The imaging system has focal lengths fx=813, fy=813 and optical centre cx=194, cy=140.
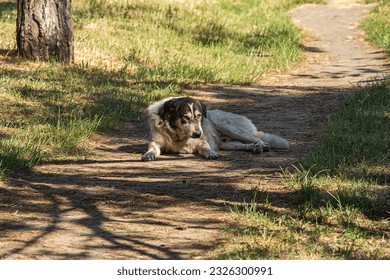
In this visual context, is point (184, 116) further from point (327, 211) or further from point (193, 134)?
point (327, 211)

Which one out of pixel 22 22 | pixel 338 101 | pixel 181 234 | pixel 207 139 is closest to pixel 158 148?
pixel 207 139

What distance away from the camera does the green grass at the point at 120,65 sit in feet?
31.7

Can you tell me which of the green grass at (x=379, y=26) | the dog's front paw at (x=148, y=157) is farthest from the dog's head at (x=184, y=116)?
the green grass at (x=379, y=26)

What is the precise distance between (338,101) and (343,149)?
3.72 metres

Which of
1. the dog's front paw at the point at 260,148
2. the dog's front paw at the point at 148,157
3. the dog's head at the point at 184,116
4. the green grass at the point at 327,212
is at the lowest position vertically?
the dog's front paw at the point at 148,157

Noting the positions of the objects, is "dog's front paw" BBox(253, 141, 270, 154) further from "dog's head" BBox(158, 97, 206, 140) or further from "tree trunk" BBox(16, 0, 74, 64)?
"tree trunk" BBox(16, 0, 74, 64)

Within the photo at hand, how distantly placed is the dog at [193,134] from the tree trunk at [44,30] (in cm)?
424

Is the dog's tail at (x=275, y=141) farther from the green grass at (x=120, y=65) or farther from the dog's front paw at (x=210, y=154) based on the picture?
the green grass at (x=120, y=65)

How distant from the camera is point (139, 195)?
23.8 ft

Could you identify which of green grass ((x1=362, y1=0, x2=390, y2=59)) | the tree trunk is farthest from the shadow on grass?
green grass ((x1=362, y1=0, x2=390, y2=59))

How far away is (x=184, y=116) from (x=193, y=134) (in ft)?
0.80

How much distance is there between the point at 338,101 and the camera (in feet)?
39.2

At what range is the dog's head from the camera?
355 inches

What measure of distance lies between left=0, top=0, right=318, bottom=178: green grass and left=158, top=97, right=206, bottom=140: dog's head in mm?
1030
